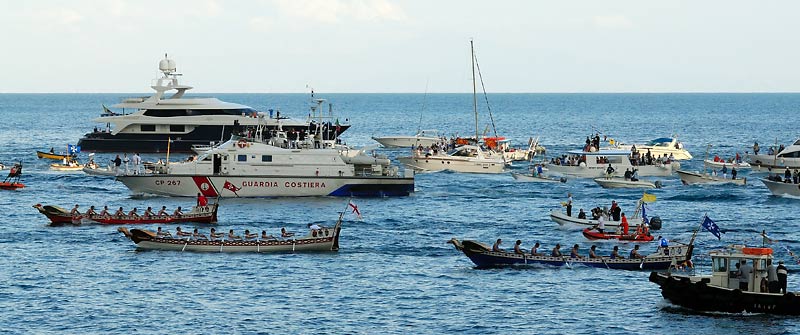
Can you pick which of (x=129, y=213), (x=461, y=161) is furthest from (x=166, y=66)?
(x=129, y=213)

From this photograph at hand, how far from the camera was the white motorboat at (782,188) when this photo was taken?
89875mm

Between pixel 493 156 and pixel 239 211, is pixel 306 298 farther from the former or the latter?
pixel 493 156

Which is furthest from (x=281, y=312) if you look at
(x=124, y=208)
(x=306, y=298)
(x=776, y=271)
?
(x=124, y=208)

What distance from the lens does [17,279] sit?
59.2 meters

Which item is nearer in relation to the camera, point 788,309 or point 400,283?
point 788,309

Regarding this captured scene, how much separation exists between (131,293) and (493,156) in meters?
60.7

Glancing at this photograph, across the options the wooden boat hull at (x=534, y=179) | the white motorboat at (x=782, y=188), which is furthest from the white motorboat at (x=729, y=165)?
the white motorboat at (x=782, y=188)

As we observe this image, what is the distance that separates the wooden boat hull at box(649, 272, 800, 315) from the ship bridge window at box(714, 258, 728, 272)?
0.68 metres

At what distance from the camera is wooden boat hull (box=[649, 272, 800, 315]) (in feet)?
162

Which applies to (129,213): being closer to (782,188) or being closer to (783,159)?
(782,188)

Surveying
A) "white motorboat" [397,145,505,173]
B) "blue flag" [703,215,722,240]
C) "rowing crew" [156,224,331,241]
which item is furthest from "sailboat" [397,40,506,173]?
"blue flag" [703,215,722,240]

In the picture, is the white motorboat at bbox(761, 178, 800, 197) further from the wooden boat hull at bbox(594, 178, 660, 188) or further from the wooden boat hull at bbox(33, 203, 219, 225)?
the wooden boat hull at bbox(33, 203, 219, 225)

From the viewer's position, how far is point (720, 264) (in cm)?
5041

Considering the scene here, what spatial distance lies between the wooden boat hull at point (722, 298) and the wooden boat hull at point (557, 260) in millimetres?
7674
